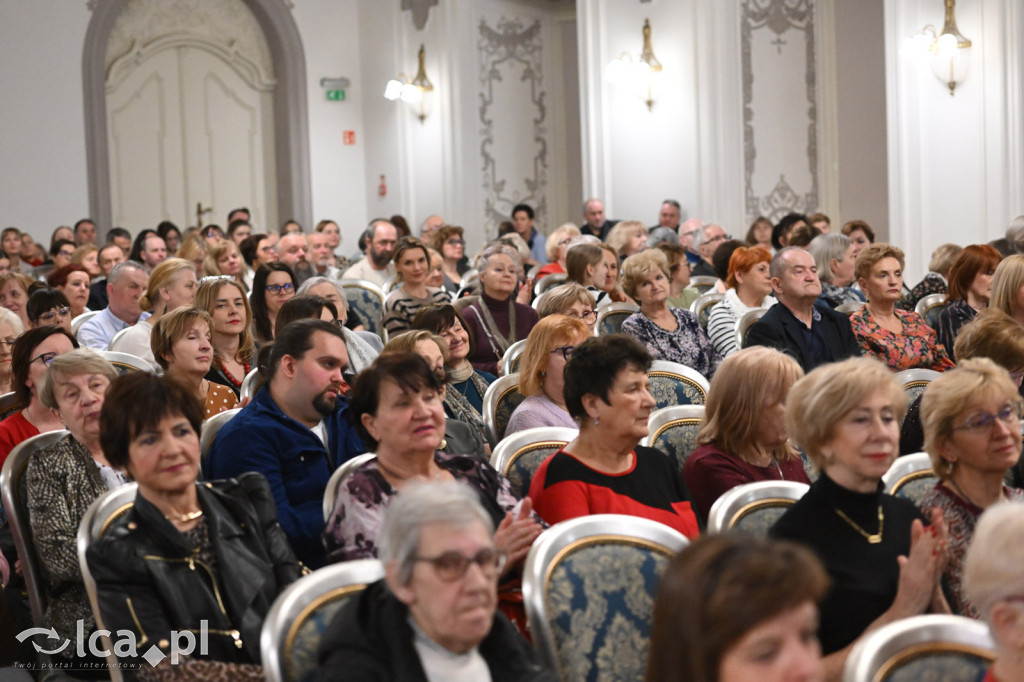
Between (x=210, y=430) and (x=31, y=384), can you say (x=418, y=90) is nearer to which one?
(x=31, y=384)

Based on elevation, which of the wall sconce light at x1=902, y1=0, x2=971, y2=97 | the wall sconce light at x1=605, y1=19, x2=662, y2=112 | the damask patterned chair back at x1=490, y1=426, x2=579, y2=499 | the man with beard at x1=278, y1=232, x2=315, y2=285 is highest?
the wall sconce light at x1=605, y1=19, x2=662, y2=112

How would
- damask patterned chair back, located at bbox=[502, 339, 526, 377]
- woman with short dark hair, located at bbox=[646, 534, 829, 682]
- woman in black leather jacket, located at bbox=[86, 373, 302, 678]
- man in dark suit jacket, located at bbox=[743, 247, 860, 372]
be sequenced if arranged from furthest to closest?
man in dark suit jacket, located at bbox=[743, 247, 860, 372]
damask patterned chair back, located at bbox=[502, 339, 526, 377]
woman in black leather jacket, located at bbox=[86, 373, 302, 678]
woman with short dark hair, located at bbox=[646, 534, 829, 682]

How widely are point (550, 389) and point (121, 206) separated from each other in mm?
9710

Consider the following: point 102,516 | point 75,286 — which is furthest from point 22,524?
point 75,286

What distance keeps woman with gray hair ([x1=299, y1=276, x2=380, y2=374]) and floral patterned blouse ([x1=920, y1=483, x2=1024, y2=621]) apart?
7.88 feet

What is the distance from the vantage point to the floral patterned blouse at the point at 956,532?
248 cm

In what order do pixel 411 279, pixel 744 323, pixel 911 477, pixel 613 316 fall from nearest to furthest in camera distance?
pixel 911 477
pixel 744 323
pixel 613 316
pixel 411 279

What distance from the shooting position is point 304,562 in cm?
306

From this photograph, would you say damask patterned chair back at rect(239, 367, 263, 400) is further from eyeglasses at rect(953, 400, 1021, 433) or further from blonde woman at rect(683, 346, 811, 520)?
eyeglasses at rect(953, 400, 1021, 433)

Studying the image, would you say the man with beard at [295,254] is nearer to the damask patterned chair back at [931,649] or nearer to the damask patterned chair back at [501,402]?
the damask patterned chair back at [501,402]

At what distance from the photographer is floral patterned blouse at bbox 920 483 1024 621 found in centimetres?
248

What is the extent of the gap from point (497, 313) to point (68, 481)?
3071 mm

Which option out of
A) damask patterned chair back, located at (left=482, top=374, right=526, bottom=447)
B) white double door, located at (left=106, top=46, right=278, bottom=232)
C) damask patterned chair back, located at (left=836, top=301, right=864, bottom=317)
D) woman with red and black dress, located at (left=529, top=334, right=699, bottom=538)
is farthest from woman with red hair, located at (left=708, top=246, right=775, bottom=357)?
white double door, located at (left=106, top=46, right=278, bottom=232)

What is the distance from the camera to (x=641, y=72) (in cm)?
1097
